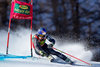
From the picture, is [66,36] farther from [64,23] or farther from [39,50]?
[39,50]

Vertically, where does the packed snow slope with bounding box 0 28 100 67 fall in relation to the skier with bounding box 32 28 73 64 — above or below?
below

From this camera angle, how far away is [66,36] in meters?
14.4

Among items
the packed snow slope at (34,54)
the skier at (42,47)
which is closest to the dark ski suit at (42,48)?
the skier at (42,47)

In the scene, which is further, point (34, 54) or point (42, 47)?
point (34, 54)

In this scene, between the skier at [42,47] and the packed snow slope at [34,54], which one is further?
the skier at [42,47]

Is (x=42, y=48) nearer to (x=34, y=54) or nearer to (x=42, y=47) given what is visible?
(x=42, y=47)

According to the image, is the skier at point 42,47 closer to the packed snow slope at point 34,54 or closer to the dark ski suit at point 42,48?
the dark ski suit at point 42,48

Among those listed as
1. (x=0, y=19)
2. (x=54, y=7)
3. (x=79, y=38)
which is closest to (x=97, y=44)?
(x=79, y=38)

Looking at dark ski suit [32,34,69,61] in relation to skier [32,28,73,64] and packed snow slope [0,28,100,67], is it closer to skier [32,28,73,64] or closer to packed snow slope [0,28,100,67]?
→ skier [32,28,73,64]

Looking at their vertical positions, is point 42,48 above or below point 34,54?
above

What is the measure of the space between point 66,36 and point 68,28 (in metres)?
0.89

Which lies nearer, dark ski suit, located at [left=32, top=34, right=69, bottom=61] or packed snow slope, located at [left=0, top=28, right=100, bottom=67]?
packed snow slope, located at [left=0, top=28, right=100, bottom=67]

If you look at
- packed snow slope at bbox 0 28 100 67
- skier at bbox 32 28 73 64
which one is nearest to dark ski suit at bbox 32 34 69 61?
skier at bbox 32 28 73 64

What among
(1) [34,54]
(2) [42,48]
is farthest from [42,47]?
(1) [34,54]
